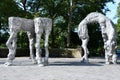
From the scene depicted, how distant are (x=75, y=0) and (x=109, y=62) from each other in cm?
1768

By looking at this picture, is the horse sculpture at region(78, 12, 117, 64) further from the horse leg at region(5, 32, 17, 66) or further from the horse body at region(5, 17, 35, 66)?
the horse leg at region(5, 32, 17, 66)

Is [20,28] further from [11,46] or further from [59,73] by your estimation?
[59,73]

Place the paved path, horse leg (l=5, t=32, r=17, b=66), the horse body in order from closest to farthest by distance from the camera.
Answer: the paved path < the horse body < horse leg (l=5, t=32, r=17, b=66)

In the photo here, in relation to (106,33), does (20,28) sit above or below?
above

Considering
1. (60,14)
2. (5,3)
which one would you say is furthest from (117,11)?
(5,3)

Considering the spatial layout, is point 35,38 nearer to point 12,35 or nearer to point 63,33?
point 12,35

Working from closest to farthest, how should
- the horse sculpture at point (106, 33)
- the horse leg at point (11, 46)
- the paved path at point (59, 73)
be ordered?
the paved path at point (59, 73)
the horse leg at point (11, 46)
the horse sculpture at point (106, 33)

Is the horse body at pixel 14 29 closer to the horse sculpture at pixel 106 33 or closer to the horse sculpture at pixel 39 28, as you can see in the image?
the horse sculpture at pixel 39 28

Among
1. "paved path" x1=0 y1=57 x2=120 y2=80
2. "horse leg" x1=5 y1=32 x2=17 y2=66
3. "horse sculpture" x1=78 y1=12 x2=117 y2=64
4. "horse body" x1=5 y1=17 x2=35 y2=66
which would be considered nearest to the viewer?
"paved path" x1=0 y1=57 x2=120 y2=80

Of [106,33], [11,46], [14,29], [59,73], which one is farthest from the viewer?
[106,33]

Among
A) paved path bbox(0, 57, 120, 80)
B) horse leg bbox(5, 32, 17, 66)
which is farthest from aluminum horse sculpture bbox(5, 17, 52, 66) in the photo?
paved path bbox(0, 57, 120, 80)

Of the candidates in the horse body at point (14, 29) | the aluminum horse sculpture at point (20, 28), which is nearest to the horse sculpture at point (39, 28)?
the aluminum horse sculpture at point (20, 28)

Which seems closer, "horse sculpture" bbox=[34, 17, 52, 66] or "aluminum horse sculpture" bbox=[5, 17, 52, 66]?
"aluminum horse sculpture" bbox=[5, 17, 52, 66]

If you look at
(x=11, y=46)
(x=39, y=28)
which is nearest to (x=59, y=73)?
(x=39, y=28)
